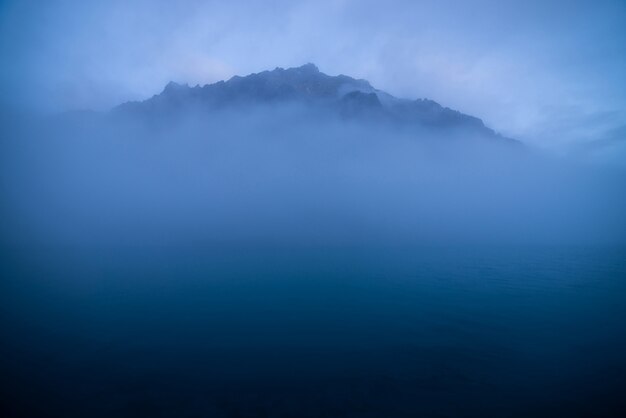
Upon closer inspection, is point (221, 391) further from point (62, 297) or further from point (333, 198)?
point (333, 198)

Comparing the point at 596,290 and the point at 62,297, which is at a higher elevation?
the point at 596,290

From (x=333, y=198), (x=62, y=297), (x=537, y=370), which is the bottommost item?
(x=62, y=297)

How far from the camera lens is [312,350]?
14.2 m

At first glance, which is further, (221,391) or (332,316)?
(332,316)

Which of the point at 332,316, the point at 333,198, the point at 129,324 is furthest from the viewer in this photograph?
the point at 333,198

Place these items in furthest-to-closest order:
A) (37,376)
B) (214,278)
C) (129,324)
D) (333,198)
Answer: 1. (333,198)
2. (214,278)
3. (129,324)
4. (37,376)

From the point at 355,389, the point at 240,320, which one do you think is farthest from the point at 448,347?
the point at 240,320

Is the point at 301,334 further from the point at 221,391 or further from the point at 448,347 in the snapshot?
the point at 448,347

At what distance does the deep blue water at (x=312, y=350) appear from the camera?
9.94 m

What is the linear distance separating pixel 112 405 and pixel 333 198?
192 m

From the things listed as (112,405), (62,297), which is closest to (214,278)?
(62,297)

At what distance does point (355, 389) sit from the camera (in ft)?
35.1

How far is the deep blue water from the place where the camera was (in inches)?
391

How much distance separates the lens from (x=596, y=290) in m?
27.1
